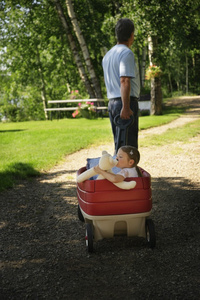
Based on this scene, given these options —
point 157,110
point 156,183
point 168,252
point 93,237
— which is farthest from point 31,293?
point 157,110

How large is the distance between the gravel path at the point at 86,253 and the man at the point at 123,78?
1.09 metres

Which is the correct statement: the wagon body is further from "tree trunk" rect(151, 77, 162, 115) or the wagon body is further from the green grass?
"tree trunk" rect(151, 77, 162, 115)

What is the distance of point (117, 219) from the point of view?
10.7 feet

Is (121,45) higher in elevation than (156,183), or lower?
higher

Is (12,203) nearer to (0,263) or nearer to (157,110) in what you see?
(0,263)

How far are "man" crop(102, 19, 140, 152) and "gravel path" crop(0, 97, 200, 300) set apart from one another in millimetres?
1093

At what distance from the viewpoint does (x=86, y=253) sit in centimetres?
330

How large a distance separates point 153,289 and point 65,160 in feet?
17.5

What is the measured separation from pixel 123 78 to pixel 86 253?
1877mm

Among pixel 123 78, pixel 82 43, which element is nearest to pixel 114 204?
pixel 123 78

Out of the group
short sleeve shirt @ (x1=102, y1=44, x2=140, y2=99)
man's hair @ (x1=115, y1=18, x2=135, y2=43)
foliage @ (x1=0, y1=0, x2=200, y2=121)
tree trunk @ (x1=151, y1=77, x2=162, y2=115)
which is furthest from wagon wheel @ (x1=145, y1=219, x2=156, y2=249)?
tree trunk @ (x1=151, y1=77, x2=162, y2=115)

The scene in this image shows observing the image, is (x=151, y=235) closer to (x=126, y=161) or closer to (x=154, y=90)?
(x=126, y=161)

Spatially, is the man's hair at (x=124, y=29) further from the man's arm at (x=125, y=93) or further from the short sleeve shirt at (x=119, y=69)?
the man's arm at (x=125, y=93)

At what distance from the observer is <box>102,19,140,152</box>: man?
13.1 ft
